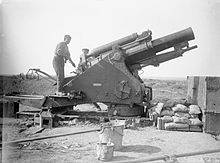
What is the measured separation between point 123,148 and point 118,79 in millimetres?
2992

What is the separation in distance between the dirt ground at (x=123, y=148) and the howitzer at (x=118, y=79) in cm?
109

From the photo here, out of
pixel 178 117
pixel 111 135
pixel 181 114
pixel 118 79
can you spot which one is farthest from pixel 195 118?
pixel 111 135

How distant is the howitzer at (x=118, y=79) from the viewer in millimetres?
8586

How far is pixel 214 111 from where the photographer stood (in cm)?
787

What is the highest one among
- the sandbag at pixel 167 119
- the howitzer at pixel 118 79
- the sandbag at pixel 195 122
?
the howitzer at pixel 118 79

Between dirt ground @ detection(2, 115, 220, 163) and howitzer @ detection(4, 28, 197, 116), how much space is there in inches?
42.9

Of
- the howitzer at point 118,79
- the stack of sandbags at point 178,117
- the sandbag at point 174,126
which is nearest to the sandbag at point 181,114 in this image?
the stack of sandbags at point 178,117

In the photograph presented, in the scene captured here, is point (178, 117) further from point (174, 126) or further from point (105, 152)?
point (105, 152)

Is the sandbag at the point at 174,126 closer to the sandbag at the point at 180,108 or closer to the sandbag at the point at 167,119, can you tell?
the sandbag at the point at 167,119

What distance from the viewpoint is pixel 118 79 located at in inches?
340

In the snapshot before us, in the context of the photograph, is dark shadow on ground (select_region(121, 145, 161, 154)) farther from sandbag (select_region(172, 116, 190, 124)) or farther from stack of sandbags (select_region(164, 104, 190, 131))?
sandbag (select_region(172, 116, 190, 124))

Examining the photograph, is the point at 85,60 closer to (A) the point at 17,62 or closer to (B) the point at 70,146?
(A) the point at 17,62

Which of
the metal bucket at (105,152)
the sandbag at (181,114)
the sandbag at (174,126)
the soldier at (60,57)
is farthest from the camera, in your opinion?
the soldier at (60,57)

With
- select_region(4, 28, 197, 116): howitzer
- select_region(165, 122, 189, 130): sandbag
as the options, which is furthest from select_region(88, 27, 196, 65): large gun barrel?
select_region(165, 122, 189, 130): sandbag
